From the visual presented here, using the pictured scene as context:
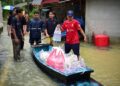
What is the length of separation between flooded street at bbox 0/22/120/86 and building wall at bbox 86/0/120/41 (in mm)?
2501

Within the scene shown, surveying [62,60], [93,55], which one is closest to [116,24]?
[93,55]

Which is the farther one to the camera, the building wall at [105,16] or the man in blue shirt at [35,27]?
the building wall at [105,16]

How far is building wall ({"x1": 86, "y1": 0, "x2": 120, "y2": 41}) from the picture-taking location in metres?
18.5

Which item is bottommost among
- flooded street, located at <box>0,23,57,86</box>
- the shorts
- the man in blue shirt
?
flooded street, located at <box>0,23,57,86</box>

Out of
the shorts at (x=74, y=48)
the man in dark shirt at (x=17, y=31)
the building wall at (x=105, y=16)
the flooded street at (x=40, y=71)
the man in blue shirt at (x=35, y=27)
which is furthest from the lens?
the building wall at (x=105, y=16)

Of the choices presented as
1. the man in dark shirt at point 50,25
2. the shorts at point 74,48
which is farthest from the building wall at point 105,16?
the shorts at point 74,48

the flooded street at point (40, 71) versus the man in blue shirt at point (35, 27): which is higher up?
the man in blue shirt at point (35, 27)

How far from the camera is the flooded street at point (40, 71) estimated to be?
9.80 m

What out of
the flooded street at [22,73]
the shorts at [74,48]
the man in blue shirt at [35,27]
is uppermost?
the man in blue shirt at [35,27]

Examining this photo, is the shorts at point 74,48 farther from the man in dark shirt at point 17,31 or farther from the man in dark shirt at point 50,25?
the man in dark shirt at point 50,25

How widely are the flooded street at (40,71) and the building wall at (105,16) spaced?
250 centimetres

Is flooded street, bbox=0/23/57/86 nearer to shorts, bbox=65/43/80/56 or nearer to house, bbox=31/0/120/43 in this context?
shorts, bbox=65/43/80/56

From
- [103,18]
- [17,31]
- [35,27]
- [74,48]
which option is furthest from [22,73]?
[103,18]

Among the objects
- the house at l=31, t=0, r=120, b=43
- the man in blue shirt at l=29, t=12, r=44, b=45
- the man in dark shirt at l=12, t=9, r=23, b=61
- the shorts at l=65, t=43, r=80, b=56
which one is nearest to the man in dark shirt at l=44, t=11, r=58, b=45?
the man in blue shirt at l=29, t=12, r=44, b=45
